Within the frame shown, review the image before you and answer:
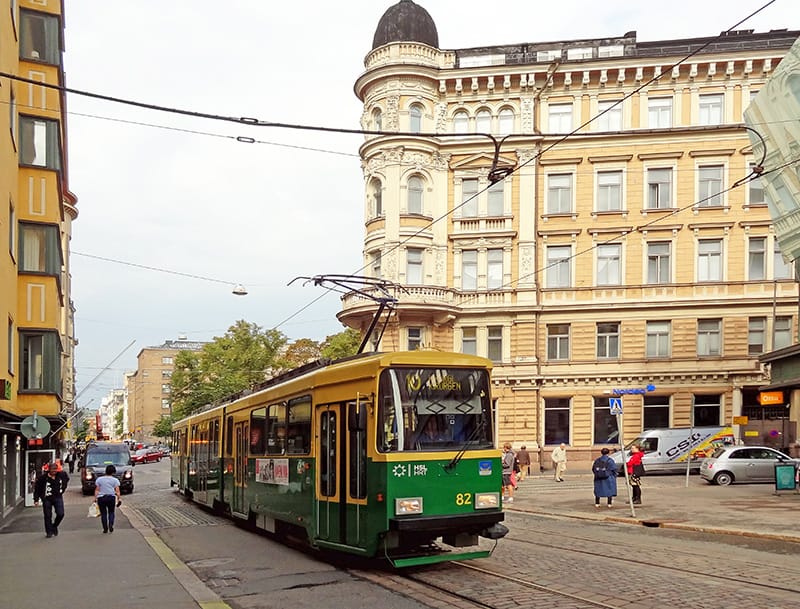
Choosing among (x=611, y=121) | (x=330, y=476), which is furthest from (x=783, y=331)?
(x=330, y=476)

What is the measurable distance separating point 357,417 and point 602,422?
107ft

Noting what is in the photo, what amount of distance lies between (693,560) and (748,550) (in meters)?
2.03

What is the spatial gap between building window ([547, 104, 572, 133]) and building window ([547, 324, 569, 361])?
9405 mm

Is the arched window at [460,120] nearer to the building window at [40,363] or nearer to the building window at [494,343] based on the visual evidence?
the building window at [494,343]

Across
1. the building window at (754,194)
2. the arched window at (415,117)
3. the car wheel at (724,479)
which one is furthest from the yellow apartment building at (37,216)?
the building window at (754,194)

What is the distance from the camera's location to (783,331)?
4188cm

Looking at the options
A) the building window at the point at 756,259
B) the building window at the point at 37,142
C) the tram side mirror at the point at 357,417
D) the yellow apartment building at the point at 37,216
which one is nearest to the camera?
the tram side mirror at the point at 357,417

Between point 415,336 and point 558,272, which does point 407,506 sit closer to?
point 415,336

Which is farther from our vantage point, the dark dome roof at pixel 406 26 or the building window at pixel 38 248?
the dark dome roof at pixel 406 26

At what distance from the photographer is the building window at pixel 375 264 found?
4403 cm

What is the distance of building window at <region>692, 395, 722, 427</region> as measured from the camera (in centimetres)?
4200

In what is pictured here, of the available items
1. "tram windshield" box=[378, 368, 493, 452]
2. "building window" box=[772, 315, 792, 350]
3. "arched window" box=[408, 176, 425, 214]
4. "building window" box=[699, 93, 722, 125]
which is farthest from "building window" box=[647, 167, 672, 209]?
"tram windshield" box=[378, 368, 493, 452]

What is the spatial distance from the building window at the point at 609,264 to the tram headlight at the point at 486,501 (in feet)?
106

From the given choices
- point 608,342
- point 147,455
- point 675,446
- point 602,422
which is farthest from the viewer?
point 147,455
